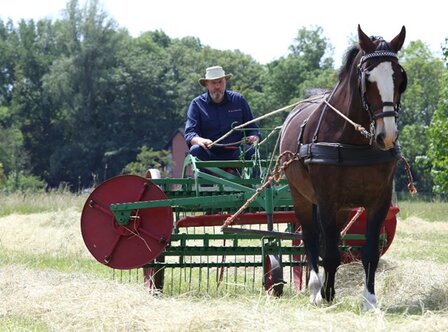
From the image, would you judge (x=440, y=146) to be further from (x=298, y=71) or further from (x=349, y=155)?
(x=298, y=71)

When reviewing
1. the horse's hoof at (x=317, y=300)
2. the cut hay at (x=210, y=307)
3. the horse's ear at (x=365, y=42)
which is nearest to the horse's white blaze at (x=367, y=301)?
the cut hay at (x=210, y=307)

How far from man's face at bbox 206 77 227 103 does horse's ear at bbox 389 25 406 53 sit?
10.3 ft

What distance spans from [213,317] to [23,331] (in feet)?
3.94

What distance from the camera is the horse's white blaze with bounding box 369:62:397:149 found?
6023mm

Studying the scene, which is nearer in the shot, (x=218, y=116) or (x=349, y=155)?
(x=349, y=155)

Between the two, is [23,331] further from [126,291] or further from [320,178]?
[320,178]

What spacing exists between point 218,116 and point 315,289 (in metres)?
2.77

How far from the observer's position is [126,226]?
8117 mm

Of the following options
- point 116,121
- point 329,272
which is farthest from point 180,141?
point 329,272

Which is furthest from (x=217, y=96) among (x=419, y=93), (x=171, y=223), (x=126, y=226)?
(x=419, y=93)

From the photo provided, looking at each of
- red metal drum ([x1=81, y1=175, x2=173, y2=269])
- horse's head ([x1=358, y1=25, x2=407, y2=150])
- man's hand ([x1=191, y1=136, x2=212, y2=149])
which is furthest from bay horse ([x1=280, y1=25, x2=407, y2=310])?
man's hand ([x1=191, y1=136, x2=212, y2=149])

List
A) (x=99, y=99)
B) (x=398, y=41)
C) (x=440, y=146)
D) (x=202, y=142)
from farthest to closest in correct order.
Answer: (x=99, y=99), (x=440, y=146), (x=202, y=142), (x=398, y=41)

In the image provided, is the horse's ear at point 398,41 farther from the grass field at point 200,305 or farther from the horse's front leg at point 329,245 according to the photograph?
the grass field at point 200,305

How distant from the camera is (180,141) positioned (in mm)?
65000
